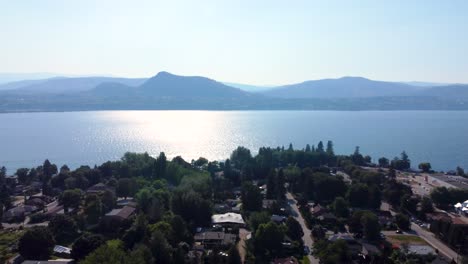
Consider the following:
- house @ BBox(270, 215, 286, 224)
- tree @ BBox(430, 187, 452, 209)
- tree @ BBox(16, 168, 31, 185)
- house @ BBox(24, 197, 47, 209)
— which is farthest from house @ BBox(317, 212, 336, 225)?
tree @ BBox(16, 168, 31, 185)

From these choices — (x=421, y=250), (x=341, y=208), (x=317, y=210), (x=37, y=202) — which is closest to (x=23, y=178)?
(x=37, y=202)

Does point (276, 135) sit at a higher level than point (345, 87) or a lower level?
lower

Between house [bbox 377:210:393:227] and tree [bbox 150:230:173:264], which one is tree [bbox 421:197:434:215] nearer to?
house [bbox 377:210:393:227]

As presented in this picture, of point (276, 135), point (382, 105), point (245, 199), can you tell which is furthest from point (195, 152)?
point (382, 105)

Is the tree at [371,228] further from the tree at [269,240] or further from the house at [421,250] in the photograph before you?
the tree at [269,240]

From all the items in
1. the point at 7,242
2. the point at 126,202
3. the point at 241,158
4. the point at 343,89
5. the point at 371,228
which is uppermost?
the point at 343,89

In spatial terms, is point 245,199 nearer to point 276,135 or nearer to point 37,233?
point 37,233

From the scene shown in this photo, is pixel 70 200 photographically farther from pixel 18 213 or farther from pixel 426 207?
pixel 426 207

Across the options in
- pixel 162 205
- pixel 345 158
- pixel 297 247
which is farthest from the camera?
pixel 345 158
